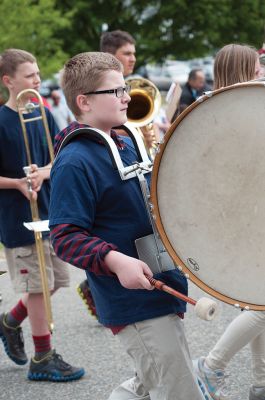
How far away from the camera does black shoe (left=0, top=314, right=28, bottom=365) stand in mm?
4410

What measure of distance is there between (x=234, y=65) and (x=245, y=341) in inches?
48.7

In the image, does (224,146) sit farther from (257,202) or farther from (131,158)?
(131,158)

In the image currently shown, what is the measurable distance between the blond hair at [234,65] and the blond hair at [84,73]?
2.85 feet

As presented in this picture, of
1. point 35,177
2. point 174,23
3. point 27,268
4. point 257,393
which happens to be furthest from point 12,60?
point 174,23

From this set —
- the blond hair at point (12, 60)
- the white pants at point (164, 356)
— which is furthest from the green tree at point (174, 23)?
the white pants at point (164, 356)

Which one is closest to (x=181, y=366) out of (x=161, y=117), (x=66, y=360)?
(x=66, y=360)

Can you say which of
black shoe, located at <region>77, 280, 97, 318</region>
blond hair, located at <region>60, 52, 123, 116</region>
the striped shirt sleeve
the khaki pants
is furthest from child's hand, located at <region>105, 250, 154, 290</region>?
black shoe, located at <region>77, 280, 97, 318</region>

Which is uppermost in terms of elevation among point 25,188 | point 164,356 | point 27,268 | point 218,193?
point 218,193

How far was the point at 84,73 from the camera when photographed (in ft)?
9.43

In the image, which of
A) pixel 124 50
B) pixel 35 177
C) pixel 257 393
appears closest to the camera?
pixel 257 393

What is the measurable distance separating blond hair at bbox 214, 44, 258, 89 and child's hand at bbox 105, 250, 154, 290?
4.53 feet

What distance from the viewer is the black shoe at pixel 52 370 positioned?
423cm

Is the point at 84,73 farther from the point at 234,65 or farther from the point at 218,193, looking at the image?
the point at 234,65

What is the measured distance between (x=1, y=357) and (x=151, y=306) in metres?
2.16
